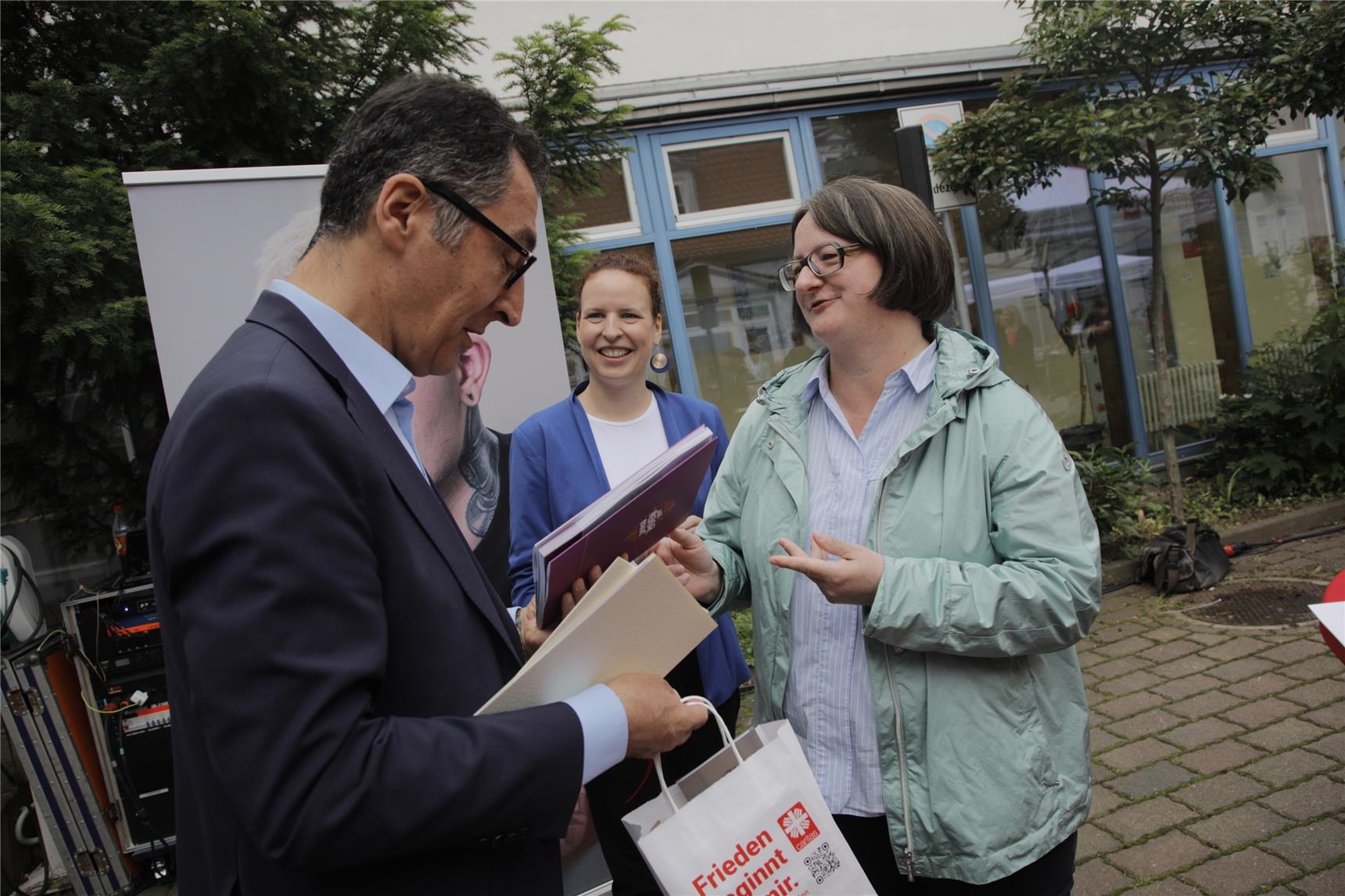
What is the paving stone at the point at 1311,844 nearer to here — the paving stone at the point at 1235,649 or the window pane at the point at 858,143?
the paving stone at the point at 1235,649

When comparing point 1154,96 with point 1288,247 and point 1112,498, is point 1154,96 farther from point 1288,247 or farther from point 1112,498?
point 1288,247

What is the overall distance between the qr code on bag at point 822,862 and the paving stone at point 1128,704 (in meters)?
3.31

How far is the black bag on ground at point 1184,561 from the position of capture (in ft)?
18.6

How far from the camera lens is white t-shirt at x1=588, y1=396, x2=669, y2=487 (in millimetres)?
2816

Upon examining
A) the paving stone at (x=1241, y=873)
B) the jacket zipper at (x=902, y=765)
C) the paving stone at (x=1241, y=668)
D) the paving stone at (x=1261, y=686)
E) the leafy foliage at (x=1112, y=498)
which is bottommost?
the paving stone at (x=1241, y=668)

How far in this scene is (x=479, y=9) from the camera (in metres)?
7.17

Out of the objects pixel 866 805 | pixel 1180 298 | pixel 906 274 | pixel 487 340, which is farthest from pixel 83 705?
pixel 1180 298

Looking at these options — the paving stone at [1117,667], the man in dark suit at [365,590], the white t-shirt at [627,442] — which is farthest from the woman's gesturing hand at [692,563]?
the paving stone at [1117,667]

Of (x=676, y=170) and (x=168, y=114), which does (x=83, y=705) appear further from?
(x=676, y=170)

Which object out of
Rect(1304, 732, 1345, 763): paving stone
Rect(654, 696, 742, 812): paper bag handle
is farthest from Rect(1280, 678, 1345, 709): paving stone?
Rect(654, 696, 742, 812): paper bag handle

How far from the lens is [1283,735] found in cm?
360

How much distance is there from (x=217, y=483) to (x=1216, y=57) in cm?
803

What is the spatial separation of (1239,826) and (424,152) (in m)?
3.41

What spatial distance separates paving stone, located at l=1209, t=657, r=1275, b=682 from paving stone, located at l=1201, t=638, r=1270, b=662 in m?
0.07
